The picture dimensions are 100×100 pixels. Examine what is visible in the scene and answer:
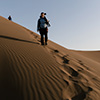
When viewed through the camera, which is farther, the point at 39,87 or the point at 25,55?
the point at 25,55

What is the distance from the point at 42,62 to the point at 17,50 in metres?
1.21

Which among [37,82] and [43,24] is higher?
[43,24]

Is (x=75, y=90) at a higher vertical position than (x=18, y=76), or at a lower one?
lower

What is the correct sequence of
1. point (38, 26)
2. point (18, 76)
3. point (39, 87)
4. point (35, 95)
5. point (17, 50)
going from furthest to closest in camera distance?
point (38, 26), point (17, 50), point (18, 76), point (39, 87), point (35, 95)

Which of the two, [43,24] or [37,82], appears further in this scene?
[43,24]

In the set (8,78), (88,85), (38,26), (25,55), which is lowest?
(88,85)

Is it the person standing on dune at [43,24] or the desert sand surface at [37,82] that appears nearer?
the desert sand surface at [37,82]

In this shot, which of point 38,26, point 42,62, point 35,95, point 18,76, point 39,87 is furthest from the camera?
point 38,26

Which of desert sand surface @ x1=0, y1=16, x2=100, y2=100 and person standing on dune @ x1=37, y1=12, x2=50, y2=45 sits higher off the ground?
person standing on dune @ x1=37, y1=12, x2=50, y2=45

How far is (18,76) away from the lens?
11.6ft

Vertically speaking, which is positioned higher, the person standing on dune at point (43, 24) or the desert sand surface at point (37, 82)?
the person standing on dune at point (43, 24)

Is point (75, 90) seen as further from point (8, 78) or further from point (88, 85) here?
point (8, 78)

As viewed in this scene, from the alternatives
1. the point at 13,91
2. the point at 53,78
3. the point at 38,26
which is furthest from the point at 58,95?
the point at 38,26

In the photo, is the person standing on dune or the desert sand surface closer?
the desert sand surface
